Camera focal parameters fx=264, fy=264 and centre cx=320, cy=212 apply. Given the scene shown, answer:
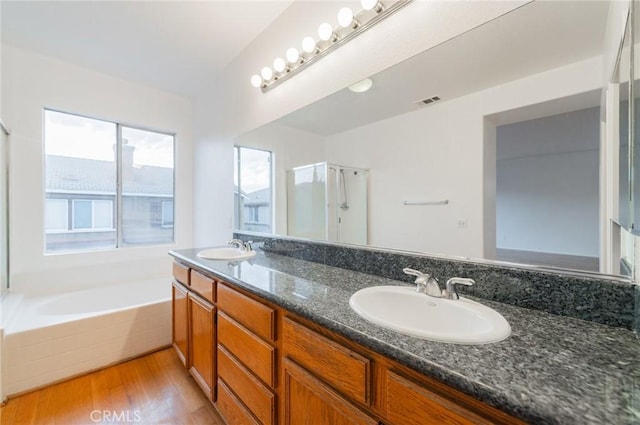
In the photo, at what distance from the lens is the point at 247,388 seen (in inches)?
45.9

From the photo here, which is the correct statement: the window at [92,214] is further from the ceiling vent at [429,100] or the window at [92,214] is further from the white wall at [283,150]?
the ceiling vent at [429,100]

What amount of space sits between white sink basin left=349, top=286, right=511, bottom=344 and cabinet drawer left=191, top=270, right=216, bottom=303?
892 mm

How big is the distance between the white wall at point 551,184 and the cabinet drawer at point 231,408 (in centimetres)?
127

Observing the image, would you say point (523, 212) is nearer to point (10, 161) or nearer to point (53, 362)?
point (53, 362)

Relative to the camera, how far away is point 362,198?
4.68 ft

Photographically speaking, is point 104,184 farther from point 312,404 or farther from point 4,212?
point 312,404

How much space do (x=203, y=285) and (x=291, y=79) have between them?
147 cm

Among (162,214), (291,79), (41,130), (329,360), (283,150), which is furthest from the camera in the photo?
(162,214)

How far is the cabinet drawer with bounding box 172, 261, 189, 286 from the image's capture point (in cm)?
178

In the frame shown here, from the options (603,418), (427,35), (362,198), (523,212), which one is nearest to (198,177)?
(362,198)

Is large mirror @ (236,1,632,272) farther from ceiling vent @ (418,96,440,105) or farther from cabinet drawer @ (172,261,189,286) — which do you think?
cabinet drawer @ (172,261,189,286)

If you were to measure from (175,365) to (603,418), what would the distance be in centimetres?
243

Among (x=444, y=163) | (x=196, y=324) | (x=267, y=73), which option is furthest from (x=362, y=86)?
(x=196, y=324)

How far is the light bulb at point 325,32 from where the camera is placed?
149 cm
